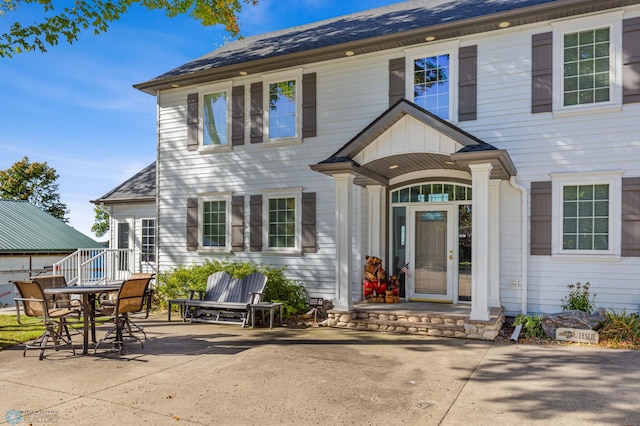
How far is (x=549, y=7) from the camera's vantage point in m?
8.19

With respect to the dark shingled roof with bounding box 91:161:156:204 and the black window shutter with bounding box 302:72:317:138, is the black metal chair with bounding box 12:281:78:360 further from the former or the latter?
the dark shingled roof with bounding box 91:161:156:204

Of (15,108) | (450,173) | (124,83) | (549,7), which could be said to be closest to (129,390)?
(450,173)

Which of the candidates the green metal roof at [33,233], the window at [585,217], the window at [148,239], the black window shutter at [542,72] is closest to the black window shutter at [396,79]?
the black window shutter at [542,72]

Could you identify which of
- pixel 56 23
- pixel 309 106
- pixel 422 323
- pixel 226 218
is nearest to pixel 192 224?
pixel 226 218

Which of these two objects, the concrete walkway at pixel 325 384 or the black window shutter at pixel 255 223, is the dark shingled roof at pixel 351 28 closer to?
the black window shutter at pixel 255 223

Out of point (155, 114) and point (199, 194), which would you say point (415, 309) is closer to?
point (199, 194)

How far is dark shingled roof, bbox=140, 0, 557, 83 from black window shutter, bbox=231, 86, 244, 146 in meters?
0.72

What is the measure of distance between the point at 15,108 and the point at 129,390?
2963 centimetres

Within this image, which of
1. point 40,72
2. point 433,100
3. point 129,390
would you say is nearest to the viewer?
point 129,390

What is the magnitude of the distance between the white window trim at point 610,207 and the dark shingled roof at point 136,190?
11561 millimetres

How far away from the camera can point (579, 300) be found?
8.13 metres

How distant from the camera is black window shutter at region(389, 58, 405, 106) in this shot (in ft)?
32.1

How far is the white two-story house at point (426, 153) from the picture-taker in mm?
8070

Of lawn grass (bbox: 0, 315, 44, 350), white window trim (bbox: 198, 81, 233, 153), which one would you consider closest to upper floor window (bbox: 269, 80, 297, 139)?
white window trim (bbox: 198, 81, 233, 153)
